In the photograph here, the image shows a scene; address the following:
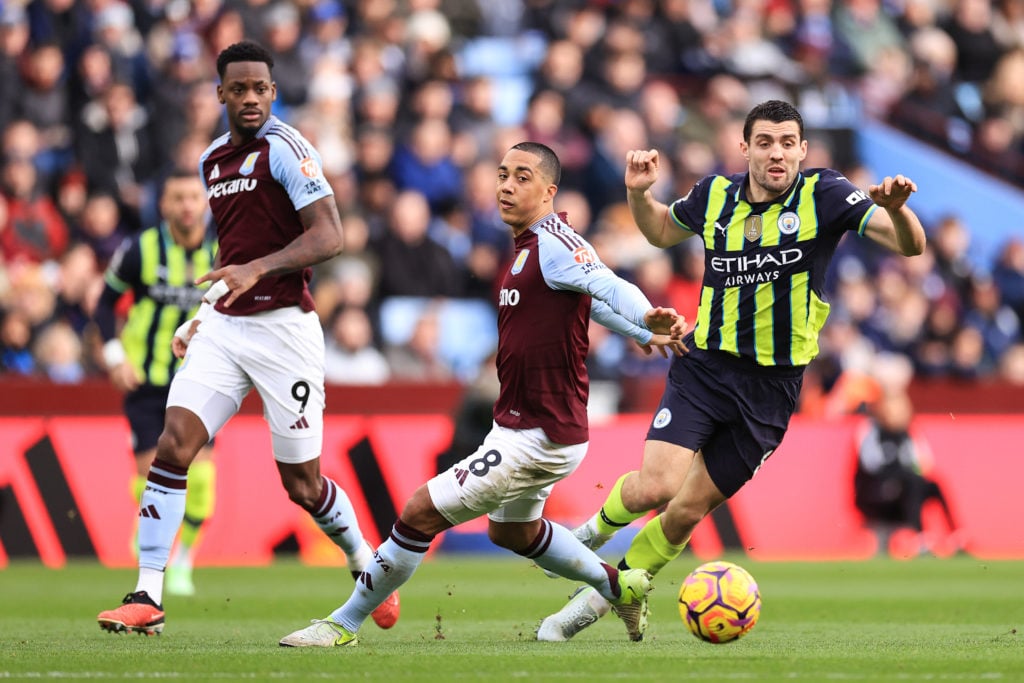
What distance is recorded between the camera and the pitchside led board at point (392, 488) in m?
14.0

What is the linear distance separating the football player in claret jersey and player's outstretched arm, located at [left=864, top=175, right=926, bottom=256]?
1.16m

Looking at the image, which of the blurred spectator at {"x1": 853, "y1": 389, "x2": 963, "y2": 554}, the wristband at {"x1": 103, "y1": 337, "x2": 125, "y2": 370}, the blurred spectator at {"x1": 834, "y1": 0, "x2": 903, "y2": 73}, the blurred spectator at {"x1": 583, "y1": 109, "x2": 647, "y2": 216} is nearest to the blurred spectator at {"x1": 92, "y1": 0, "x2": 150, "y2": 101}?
the blurred spectator at {"x1": 583, "y1": 109, "x2": 647, "y2": 216}

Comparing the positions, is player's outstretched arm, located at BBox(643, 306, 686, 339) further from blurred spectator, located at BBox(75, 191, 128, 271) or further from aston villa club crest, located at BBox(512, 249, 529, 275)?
blurred spectator, located at BBox(75, 191, 128, 271)

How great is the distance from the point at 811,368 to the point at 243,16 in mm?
7146

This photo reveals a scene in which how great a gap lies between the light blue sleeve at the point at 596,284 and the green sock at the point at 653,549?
4.38 ft

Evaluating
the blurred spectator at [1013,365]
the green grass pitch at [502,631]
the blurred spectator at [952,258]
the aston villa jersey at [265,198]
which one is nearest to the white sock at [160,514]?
the green grass pitch at [502,631]

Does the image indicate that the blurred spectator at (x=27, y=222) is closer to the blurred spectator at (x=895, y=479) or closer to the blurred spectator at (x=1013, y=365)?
the blurred spectator at (x=895, y=479)

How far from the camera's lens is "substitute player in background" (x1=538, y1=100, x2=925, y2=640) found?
8.08 metres

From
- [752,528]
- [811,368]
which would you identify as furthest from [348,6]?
[752,528]

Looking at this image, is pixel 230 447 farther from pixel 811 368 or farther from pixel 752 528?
pixel 811 368

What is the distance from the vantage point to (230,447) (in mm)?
14375

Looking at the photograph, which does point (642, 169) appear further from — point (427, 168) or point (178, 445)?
point (427, 168)

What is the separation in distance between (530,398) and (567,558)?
→ 0.85m

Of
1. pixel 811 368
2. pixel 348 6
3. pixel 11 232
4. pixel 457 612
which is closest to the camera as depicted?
pixel 457 612
